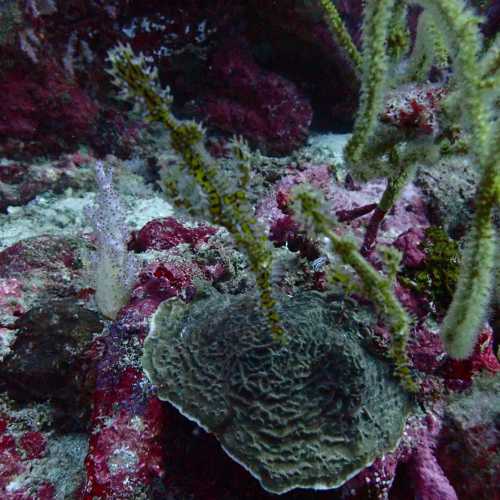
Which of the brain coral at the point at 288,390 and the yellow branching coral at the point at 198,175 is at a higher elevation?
the yellow branching coral at the point at 198,175

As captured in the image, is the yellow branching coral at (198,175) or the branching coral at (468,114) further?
the branching coral at (468,114)

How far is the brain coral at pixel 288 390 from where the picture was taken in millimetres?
1685

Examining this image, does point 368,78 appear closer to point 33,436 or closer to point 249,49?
point 33,436

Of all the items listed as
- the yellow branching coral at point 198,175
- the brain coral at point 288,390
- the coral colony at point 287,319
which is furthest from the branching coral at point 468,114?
the yellow branching coral at point 198,175

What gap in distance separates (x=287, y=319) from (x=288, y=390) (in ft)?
1.08

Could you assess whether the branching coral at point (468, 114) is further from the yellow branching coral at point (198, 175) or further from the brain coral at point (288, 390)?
the yellow branching coral at point (198, 175)

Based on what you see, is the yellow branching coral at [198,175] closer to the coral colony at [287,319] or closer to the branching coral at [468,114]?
the coral colony at [287,319]

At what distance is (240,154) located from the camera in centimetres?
177

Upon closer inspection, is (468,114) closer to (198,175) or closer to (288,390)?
(198,175)

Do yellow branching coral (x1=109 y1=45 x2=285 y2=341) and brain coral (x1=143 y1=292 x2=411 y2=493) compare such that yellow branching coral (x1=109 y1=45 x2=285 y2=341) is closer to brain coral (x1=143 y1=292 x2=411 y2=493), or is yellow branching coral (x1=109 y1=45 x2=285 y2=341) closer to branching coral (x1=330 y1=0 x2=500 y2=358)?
brain coral (x1=143 y1=292 x2=411 y2=493)

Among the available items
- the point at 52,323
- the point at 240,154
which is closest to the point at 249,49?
the point at 240,154

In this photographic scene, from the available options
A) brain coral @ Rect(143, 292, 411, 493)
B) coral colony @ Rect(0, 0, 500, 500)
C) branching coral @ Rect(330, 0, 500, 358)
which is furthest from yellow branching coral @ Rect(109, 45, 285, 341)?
branching coral @ Rect(330, 0, 500, 358)

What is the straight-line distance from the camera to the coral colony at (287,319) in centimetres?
164

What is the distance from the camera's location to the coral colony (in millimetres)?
1638
